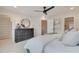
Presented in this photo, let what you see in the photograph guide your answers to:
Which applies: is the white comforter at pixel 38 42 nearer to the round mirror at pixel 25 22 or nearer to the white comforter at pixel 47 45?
the white comforter at pixel 47 45

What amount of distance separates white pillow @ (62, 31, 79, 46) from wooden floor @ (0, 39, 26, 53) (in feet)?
1.55

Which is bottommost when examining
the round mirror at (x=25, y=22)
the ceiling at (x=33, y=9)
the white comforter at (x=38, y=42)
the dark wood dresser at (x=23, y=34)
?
the white comforter at (x=38, y=42)

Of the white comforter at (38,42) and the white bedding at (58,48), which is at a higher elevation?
the white comforter at (38,42)

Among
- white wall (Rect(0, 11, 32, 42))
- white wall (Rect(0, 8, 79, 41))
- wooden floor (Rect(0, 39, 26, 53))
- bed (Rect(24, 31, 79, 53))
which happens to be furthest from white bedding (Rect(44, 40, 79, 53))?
white wall (Rect(0, 11, 32, 42))

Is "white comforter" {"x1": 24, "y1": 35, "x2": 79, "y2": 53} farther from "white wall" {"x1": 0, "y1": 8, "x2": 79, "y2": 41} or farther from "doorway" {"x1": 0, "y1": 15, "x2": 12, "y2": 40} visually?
"doorway" {"x1": 0, "y1": 15, "x2": 12, "y2": 40}

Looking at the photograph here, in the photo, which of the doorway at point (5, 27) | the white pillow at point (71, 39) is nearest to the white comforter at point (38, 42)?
the white pillow at point (71, 39)

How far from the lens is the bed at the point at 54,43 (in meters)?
1.05

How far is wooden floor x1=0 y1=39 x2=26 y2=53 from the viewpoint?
104 cm

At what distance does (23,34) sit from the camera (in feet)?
3.61

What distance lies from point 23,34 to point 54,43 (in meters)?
0.37

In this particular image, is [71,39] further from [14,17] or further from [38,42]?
[14,17]

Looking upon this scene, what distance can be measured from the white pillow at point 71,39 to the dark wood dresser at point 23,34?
386mm
